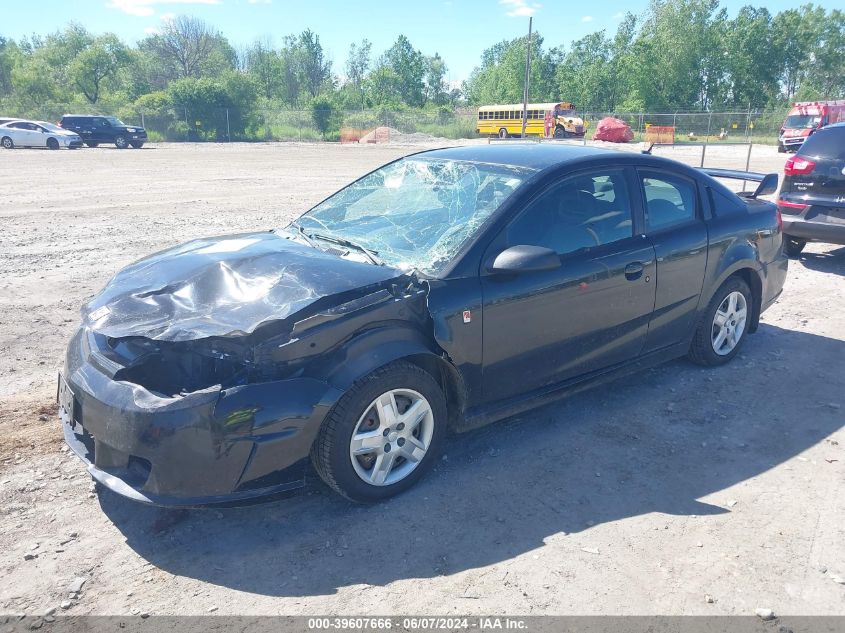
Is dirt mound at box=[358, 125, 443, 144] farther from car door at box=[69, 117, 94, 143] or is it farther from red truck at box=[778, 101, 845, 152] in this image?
red truck at box=[778, 101, 845, 152]

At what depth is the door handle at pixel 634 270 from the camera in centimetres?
430

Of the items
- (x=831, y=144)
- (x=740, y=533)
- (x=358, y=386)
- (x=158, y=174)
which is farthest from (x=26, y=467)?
(x=158, y=174)

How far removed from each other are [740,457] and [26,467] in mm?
4154

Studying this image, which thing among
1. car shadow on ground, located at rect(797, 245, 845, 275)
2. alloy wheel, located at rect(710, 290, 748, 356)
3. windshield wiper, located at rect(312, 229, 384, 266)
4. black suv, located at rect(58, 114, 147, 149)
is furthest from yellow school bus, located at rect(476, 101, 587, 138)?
windshield wiper, located at rect(312, 229, 384, 266)

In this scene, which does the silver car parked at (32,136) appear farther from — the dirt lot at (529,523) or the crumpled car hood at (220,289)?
the crumpled car hood at (220,289)

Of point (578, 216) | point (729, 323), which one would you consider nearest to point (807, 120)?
point (729, 323)

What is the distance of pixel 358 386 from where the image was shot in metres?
3.18

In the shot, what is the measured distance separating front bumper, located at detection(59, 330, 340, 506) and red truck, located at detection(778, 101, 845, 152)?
3969 centimetres

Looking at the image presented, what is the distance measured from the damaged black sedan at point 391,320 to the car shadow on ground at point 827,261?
4.48 m

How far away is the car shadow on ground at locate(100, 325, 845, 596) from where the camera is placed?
3.02m

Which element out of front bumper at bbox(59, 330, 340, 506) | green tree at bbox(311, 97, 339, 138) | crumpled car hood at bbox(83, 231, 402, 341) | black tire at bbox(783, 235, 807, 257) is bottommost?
black tire at bbox(783, 235, 807, 257)

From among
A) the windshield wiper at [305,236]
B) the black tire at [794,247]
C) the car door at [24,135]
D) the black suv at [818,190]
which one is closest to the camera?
the windshield wiper at [305,236]

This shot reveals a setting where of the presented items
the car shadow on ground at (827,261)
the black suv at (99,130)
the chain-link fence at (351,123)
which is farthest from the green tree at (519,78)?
the car shadow on ground at (827,261)

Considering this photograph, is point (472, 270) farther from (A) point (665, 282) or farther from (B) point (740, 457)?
(B) point (740, 457)
